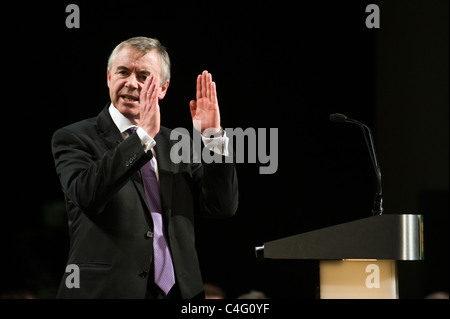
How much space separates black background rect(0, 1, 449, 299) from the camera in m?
3.44

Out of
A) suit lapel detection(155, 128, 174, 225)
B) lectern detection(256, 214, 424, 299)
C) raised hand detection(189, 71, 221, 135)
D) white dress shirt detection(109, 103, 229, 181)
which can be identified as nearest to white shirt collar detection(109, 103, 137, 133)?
white dress shirt detection(109, 103, 229, 181)

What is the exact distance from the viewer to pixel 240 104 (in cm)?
373

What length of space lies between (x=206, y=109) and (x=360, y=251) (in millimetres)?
731

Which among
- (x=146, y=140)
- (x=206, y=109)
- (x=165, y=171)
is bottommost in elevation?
(x=165, y=171)

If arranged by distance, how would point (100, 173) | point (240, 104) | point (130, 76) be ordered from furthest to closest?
point (240, 104) < point (130, 76) < point (100, 173)

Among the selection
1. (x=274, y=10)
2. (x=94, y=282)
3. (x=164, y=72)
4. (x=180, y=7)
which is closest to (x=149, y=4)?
(x=180, y=7)

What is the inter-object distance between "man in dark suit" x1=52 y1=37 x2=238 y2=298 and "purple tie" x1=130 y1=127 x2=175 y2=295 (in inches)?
0.6

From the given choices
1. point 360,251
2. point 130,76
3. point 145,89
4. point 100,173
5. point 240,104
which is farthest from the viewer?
point 240,104

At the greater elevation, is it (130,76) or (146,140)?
(130,76)

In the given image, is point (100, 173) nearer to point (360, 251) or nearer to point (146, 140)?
point (146, 140)

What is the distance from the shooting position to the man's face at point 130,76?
2.29 metres

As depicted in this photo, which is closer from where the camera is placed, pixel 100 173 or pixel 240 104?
pixel 100 173

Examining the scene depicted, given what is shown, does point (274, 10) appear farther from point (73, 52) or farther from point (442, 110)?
point (442, 110)

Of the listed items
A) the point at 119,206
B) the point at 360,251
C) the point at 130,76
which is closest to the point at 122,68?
the point at 130,76
